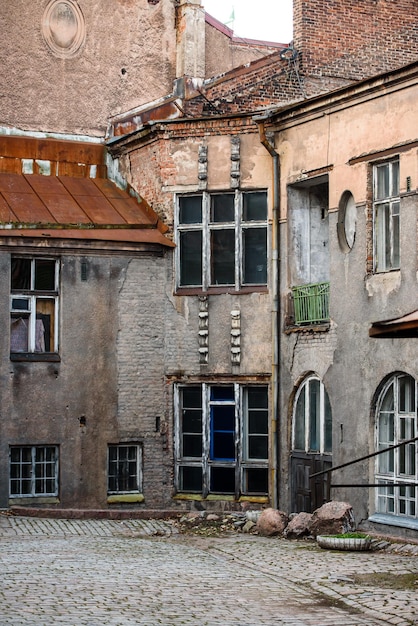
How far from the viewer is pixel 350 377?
63.2 feet

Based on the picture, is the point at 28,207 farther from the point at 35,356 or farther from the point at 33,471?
the point at 33,471

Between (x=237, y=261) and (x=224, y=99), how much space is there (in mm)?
4664

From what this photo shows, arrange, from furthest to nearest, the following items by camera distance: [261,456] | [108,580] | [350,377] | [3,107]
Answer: [3,107] < [261,456] < [350,377] < [108,580]

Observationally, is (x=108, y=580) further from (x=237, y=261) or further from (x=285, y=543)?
(x=237, y=261)

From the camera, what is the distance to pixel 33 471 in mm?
21219

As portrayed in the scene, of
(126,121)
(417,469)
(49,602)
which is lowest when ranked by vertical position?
(49,602)

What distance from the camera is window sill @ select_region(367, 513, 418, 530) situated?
17.7m

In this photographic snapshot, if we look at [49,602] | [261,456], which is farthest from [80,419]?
[49,602]

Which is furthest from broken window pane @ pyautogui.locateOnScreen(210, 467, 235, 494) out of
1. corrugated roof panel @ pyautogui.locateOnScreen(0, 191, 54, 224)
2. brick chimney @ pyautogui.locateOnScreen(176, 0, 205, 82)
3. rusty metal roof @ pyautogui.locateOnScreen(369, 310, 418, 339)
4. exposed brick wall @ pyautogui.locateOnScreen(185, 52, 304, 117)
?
brick chimney @ pyautogui.locateOnScreen(176, 0, 205, 82)

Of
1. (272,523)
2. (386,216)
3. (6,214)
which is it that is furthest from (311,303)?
(6,214)

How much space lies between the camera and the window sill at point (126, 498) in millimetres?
21594

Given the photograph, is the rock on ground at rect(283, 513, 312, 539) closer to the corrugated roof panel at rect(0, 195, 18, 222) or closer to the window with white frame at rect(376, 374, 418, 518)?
the window with white frame at rect(376, 374, 418, 518)

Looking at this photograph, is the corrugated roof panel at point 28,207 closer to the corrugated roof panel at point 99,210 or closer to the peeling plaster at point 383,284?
the corrugated roof panel at point 99,210

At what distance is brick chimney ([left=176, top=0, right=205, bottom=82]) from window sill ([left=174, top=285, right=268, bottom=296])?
5.79 m
